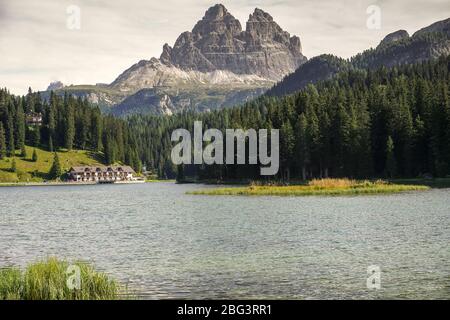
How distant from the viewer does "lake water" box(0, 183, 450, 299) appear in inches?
1254

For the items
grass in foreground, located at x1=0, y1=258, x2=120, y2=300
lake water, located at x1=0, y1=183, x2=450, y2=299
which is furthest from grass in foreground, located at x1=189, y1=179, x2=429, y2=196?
grass in foreground, located at x1=0, y1=258, x2=120, y2=300

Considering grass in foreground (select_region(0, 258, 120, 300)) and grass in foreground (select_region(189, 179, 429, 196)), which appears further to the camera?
grass in foreground (select_region(189, 179, 429, 196))

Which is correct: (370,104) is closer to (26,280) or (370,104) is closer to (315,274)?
(315,274)

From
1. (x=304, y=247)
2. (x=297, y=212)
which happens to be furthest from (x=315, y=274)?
(x=297, y=212)

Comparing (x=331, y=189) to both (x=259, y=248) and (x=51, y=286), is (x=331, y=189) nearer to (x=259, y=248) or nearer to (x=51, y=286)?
(x=259, y=248)

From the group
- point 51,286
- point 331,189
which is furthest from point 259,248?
point 331,189

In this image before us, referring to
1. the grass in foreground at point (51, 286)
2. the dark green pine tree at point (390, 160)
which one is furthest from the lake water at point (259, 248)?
the dark green pine tree at point (390, 160)

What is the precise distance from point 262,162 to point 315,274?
131925 mm

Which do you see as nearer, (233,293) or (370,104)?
(233,293)

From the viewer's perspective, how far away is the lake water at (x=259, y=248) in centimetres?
3184

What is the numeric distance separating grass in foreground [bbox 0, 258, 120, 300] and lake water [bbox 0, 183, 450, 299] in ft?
11.0

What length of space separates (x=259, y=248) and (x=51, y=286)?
74.0 ft

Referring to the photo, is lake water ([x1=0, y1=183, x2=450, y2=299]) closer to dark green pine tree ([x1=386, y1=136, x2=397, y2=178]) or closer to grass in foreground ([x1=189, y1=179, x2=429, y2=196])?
grass in foreground ([x1=189, y1=179, x2=429, y2=196])
